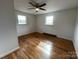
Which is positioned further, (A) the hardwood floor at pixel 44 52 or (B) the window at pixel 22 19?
(B) the window at pixel 22 19

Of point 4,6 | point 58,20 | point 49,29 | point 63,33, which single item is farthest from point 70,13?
point 4,6

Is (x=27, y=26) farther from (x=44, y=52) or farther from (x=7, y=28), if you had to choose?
(x=44, y=52)

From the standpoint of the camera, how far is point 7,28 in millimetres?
1994

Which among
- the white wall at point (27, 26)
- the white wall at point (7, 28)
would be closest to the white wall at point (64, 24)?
the white wall at point (27, 26)

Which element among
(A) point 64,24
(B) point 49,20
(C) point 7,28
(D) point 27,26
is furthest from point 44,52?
(D) point 27,26

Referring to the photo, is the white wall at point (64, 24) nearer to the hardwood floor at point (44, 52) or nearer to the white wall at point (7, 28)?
the hardwood floor at point (44, 52)

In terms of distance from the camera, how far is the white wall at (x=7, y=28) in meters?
1.85

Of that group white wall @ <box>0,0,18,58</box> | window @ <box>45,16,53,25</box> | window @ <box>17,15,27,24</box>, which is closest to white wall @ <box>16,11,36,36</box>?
window @ <box>17,15,27,24</box>

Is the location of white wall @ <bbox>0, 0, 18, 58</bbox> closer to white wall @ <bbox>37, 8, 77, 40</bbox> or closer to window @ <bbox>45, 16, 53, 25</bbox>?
white wall @ <bbox>37, 8, 77, 40</bbox>

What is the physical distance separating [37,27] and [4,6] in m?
4.68

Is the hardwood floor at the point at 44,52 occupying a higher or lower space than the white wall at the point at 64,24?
lower

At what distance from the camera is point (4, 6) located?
6.17ft

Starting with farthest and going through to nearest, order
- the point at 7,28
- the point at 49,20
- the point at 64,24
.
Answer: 1. the point at 49,20
2. the point at 64,24
3. the point at 7,28

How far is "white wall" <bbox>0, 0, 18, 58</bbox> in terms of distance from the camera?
185 centimetres
